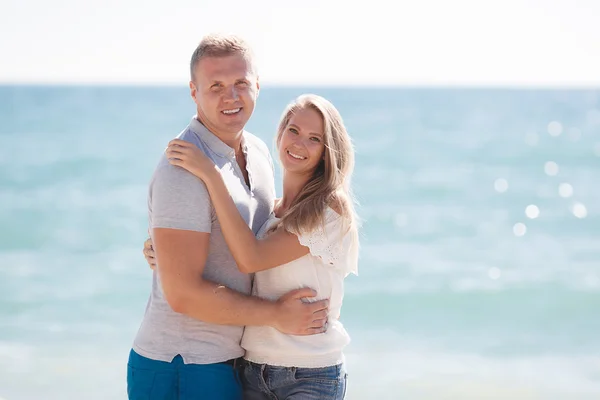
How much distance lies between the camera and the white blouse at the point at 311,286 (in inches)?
129

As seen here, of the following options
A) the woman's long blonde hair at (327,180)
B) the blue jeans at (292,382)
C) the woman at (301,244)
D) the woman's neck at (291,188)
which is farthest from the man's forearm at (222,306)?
the woman's neck at (291,188)

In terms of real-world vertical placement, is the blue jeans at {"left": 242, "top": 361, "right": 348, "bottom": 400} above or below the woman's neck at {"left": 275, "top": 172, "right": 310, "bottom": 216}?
below

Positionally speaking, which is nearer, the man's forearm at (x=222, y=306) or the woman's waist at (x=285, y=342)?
the man's forearm at (x=222, y=306)

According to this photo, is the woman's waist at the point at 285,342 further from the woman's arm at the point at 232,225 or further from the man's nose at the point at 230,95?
the man's nose at the point at 230,95

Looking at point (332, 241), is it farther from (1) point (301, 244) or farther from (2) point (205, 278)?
(2) point (205, 278)

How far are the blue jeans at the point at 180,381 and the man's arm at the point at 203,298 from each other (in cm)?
19

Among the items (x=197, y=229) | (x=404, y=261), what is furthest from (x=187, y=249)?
(x=404, y=261)

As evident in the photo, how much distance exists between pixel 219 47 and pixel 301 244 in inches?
31.1

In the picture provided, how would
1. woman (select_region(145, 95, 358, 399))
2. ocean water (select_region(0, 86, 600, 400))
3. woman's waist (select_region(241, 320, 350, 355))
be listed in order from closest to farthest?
woman (select_region(145, 95, 358, 399)) → woman's waist (select_region(241, 320, 350, 355)) → ocean water (select_region(0, 86, 600, 400))

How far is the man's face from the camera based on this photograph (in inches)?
128

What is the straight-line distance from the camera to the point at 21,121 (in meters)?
31.4

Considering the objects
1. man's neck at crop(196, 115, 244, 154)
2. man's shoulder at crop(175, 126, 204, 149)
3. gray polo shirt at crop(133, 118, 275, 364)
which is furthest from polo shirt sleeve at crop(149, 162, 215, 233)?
man's neck at crop(196, 115, 244, 154)

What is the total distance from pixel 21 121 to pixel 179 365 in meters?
30.0

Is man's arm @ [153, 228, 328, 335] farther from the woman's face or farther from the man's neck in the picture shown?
the woman's face
